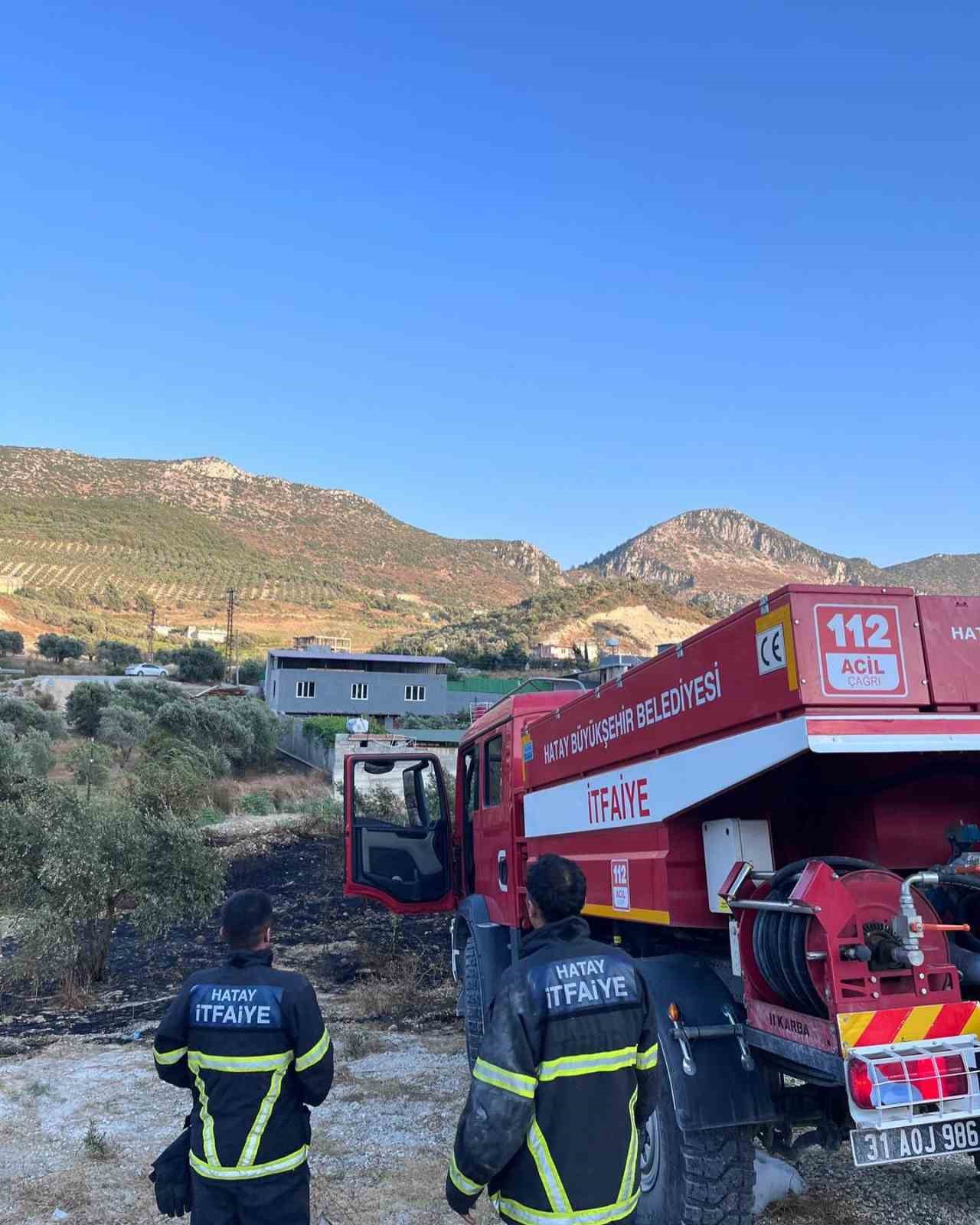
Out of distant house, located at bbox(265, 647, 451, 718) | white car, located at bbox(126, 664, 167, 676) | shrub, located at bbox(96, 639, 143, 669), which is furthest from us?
shrub, located at bbox(96, 639, 143, 669)

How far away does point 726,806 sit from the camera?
416cm

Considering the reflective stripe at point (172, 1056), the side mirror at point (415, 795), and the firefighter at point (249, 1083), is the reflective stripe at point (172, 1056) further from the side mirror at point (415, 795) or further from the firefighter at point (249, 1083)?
the side mirror at point (415, 795)

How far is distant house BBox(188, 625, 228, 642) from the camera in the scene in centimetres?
8258

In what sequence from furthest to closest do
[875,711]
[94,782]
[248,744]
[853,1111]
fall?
[248,744] → [94,782] → [875,711] → [853,1111]

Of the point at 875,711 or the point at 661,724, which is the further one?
the point at 661,724

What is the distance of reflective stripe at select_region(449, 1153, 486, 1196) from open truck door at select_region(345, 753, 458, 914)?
214 inches

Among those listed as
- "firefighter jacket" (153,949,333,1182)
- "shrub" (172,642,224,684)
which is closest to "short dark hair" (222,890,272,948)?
"firefighter jacket" (153,949,333,1182)

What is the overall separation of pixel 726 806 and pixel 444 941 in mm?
8965

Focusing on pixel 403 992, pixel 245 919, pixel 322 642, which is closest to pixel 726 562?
pixel 322 642

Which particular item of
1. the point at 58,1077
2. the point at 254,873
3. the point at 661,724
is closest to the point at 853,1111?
the point at 661,724

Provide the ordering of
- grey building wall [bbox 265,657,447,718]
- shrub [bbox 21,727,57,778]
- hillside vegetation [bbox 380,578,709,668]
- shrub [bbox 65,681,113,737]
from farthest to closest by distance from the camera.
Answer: hillside vegetation [bbox 380,578,709,668]
grey building wall [bbox 265,657,447,718]
shrub [bbox 65,681,113,737]
shrub [bbox 21,727,57,778]

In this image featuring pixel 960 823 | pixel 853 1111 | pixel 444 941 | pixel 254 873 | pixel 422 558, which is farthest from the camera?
pixel 422 558

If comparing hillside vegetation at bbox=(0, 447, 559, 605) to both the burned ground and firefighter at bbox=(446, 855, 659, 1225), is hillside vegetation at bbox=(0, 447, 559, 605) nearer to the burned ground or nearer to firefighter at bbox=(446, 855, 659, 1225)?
the burned ground

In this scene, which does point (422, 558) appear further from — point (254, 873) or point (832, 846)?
point (832, 846)
